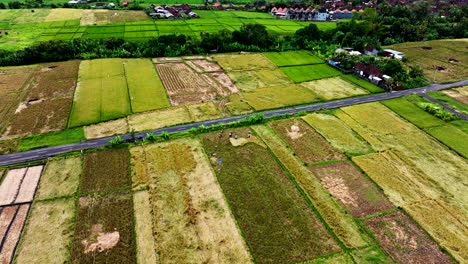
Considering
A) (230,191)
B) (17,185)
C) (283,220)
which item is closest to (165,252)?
(230,191)

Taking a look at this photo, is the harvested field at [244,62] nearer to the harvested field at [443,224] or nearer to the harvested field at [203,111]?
the harvested field at [203,111]

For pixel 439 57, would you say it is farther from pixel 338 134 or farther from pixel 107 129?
pixel 107 129

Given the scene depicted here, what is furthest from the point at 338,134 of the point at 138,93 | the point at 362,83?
the point at 138,93

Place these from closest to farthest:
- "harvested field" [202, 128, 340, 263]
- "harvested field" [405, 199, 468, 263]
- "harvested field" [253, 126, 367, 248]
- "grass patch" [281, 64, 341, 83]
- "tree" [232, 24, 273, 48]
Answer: "harvested field" [202, 128, 340, 263] < "harvested field" [405, 199, 468, 263] < "harvested field" [253, 126, 367, 248] < "grass patch" [281, 64, 341, 83] < "tree" [232, 24, 273, 48]

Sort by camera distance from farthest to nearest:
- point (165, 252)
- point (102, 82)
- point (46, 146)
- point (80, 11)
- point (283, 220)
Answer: point (80, 11) → point (102, 82) → point (46, 146) → point (283, 220) → point (165, 252)

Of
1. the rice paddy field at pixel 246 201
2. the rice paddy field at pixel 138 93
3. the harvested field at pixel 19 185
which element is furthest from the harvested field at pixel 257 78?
the harvested field at pixel 19 185

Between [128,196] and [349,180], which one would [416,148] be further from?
[128,196]

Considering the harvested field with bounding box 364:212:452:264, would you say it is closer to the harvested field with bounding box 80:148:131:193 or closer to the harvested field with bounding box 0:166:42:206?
the harvested field with bounding box 80:148:131:193

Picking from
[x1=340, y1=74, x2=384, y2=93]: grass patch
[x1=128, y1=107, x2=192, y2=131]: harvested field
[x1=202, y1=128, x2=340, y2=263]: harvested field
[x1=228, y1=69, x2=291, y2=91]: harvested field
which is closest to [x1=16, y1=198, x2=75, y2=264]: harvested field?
[x1=128, y1=107, x2=192, y2=131]: harvested field
